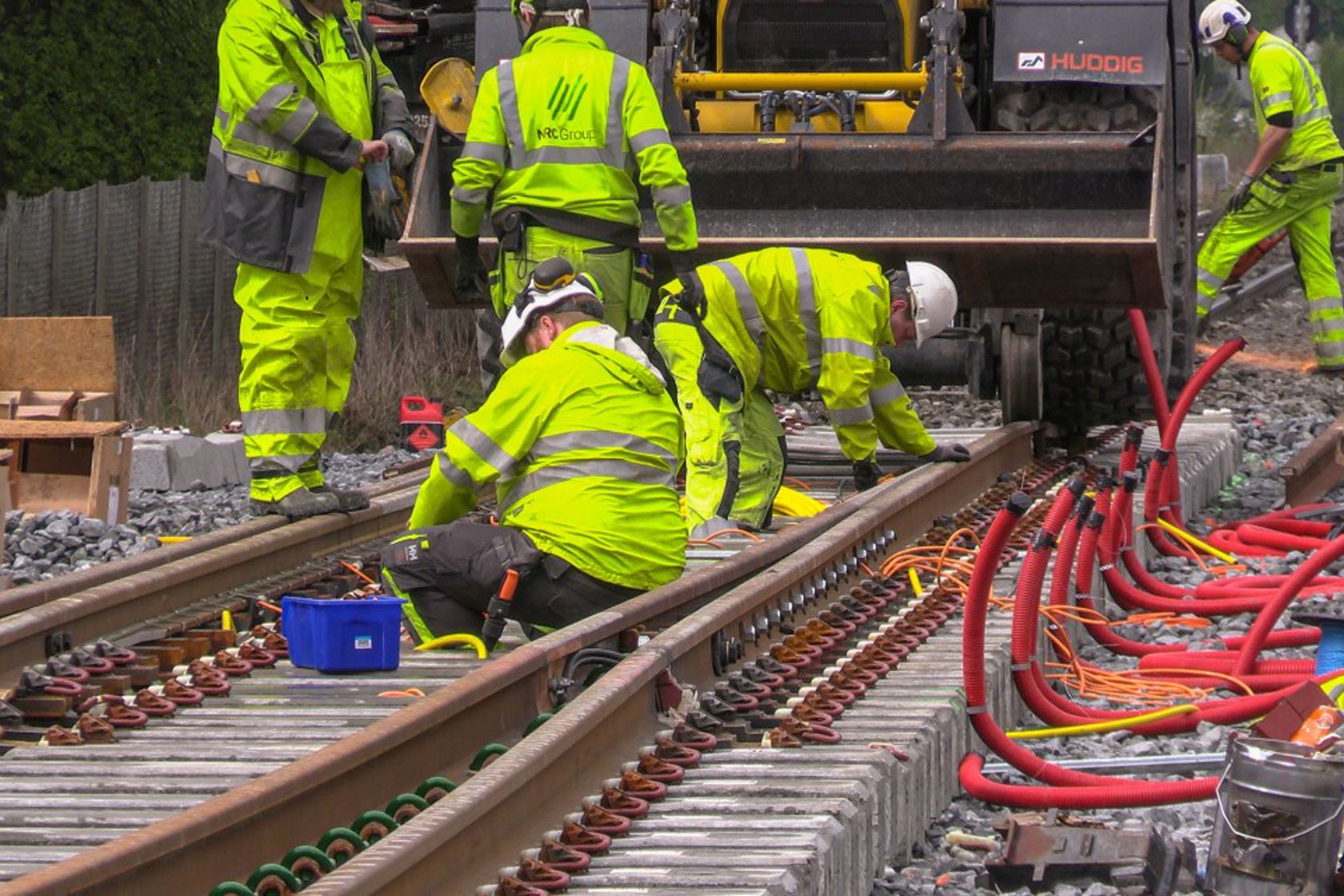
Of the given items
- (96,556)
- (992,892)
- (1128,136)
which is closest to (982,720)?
(992,892)

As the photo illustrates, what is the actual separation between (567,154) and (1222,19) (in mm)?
6186

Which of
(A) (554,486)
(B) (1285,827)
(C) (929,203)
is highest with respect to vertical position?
(C) (929,203)

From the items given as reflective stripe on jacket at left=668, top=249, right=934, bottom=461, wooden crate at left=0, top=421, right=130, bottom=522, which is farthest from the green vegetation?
reflective stripe on jacket at left=668, top=249, right=934, bottom=461

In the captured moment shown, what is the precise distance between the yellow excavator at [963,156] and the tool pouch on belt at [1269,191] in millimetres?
1123

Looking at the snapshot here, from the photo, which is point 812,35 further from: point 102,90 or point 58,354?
point 102,90

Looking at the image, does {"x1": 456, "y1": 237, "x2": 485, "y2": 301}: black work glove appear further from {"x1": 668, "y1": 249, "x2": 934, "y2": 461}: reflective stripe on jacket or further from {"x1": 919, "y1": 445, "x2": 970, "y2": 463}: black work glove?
{"x1": 919, "y1": 445, "x2": 970, "y2": 463}: black work glove

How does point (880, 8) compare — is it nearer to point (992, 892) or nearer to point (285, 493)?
point (285, 493)

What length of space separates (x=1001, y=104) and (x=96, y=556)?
5326mm

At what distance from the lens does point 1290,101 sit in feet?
43.3

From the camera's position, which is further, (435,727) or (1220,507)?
(1220,507)

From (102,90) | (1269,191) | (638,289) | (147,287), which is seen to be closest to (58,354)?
(638,289)

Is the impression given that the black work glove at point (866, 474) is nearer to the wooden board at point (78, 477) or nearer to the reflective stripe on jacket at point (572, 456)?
the reflective stripe on jacket at point (572, 456)

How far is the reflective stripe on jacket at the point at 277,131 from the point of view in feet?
26.9

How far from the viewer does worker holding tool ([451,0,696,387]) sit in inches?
335
